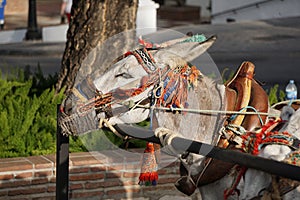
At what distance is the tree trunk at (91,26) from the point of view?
9.72m

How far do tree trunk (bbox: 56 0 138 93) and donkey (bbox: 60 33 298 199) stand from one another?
4745 millimetres

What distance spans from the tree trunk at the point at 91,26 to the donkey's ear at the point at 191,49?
15.8ft

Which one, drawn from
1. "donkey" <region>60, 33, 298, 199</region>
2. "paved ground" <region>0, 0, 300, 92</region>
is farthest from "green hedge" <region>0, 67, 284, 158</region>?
"paved ground" <region>0, 0, 300, 92</region>

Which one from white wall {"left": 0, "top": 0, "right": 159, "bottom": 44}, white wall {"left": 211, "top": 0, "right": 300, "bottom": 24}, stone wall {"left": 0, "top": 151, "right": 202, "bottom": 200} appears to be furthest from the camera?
white wall {"left": 211, "top": 0, "right": 300, "bottom": 24}

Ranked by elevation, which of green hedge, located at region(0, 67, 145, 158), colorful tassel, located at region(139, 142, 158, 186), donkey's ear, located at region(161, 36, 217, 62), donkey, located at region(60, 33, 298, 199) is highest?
A: donkey's ear, located at region(161, 36, 217, 62)

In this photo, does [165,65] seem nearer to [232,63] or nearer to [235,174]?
[235,174]

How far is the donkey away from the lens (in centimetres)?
484

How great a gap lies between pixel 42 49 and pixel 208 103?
16.0 metres

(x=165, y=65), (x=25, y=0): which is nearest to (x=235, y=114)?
(x=165, y=65)

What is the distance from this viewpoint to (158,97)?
4.84 m

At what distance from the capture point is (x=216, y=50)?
19.5 meters

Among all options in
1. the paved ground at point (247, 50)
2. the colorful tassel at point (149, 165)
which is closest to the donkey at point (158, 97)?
the colorful tassel at point (149, 165)

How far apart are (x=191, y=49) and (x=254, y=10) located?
20.2 meters

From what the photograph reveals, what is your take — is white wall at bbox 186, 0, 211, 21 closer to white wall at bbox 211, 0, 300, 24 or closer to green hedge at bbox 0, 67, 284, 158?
white wall at bbox 211, 0, 300, 24
